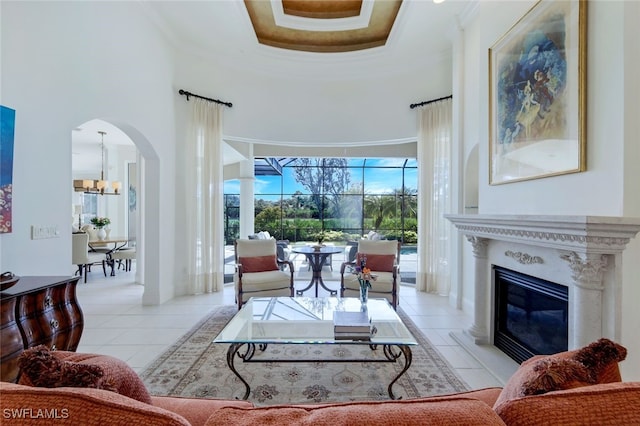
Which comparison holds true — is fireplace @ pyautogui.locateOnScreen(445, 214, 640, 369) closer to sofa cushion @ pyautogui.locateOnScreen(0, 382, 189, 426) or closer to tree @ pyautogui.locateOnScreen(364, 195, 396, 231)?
sofa cushion @ pyautogui.locateOnScreen(0, 382, 189, 426)

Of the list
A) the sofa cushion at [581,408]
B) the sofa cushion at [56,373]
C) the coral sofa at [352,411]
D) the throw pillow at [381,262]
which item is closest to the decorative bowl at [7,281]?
the sofa cushion at [56,373]

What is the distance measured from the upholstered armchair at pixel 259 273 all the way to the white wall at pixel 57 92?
1.86 m

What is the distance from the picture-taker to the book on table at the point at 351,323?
2.29 m

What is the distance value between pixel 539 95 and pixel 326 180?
8108 mm

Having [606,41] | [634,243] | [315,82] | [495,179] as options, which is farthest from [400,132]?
[634,243]

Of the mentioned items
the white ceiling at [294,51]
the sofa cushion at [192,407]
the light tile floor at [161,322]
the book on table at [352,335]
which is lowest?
the light tile floor at [161,322]

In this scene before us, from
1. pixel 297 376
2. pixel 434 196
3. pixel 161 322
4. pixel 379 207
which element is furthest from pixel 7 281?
pixel 379 207

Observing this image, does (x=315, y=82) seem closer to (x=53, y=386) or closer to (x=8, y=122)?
(x=8, y=122)

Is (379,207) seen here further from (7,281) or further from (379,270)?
(7,281)

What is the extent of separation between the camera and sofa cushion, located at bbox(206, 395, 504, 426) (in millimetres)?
688

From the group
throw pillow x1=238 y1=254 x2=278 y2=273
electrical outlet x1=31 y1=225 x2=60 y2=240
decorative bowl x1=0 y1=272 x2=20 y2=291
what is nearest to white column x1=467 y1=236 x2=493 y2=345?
throw pillow x1=238 y1=254 x2=278 y2=273

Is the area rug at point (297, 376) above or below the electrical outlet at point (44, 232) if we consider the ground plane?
below

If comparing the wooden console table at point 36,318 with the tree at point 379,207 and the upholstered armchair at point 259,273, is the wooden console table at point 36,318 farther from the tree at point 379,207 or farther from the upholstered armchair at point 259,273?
the tree at point 379,207

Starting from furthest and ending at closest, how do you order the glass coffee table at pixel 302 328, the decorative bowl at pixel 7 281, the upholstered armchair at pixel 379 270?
the upholstered armchair at pixel 379 270 < the glass coffee table at pixel 302 328 < the decorative bowl at pixel 7 281
